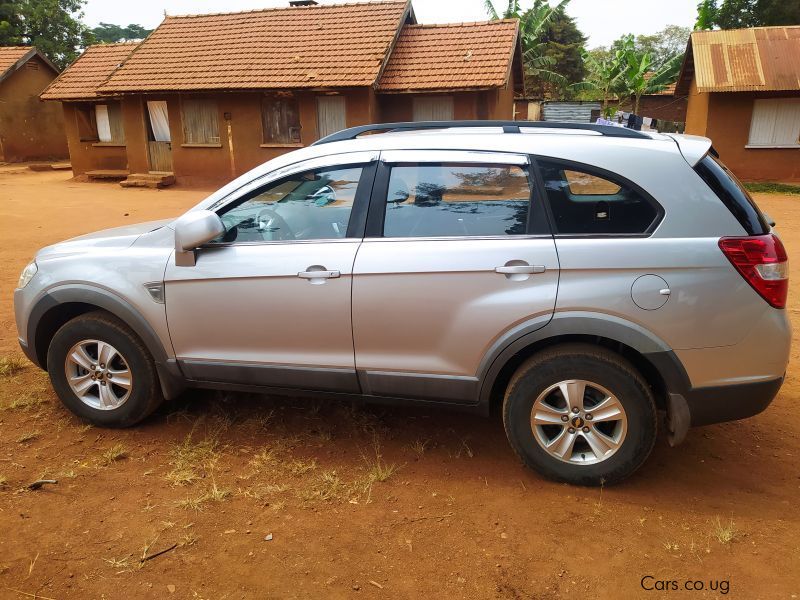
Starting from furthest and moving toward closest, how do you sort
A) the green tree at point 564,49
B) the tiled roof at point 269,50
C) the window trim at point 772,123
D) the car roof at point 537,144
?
the green tree at point 564,49 < the window trim at point 772,123 < the tiled roof at point 269,50 < the car roof at point 537,144

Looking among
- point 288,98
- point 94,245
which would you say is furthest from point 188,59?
point 94,245

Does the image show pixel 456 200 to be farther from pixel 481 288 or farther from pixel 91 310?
pixel 91 310

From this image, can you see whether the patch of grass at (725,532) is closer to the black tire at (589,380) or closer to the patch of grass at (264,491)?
the black tire at (589,380)

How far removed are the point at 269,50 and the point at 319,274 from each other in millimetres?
17164

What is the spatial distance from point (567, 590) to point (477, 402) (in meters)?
1.01

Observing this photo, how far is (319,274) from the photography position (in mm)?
3252

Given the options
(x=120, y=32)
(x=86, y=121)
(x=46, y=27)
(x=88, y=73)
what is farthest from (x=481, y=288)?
(x=120, y=32)

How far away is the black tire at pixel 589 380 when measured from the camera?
9.81 ft

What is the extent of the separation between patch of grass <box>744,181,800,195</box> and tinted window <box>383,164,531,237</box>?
16.3m

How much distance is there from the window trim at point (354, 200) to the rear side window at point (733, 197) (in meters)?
1.63

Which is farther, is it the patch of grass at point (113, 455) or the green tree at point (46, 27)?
the green tree at point (46, 27)

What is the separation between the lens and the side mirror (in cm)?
330

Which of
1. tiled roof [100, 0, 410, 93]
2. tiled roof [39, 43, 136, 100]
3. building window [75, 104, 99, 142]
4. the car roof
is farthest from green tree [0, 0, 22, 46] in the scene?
the car roof

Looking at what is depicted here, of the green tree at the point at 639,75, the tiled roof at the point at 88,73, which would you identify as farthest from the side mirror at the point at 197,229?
the green tree at the point at 639,75
